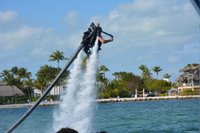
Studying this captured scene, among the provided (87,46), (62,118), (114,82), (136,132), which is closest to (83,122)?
(62,118)

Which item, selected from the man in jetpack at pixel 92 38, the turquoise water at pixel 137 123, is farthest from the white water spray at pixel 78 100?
the man in jetpack at pixel 92 38

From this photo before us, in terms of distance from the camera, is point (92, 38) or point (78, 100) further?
point (78, 100)

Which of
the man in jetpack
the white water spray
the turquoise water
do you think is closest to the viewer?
the man in jetpack

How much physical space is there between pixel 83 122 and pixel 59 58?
6424 inches

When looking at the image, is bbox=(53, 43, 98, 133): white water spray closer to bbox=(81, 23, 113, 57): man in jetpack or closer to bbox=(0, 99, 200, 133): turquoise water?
bbox=(0, 99, 200, 133): turquoise water

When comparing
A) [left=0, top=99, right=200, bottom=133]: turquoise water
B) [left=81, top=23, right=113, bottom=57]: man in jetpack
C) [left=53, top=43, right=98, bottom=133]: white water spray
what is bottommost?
[left=0, top=99, right=200, bottom=133]: turquoise water

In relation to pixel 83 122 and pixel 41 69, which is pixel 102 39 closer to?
pixel 83 122

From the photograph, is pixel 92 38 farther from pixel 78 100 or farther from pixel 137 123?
pixel 137 123

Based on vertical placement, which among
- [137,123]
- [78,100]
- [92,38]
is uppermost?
[92,38]

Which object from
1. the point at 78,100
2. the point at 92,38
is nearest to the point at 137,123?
the point at 78,100

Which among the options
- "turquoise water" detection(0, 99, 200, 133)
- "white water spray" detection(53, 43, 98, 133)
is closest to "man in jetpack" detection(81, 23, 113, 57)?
"turquoise water" detection(0, 99, 200, 133)

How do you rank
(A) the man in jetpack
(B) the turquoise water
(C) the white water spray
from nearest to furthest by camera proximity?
(A) the man in jetpack → (C) the white water spray → (B) the turquoise water

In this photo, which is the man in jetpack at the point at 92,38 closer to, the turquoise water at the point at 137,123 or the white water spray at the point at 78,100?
the turquoise water at the point at 137,123

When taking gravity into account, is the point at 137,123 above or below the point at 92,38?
below
